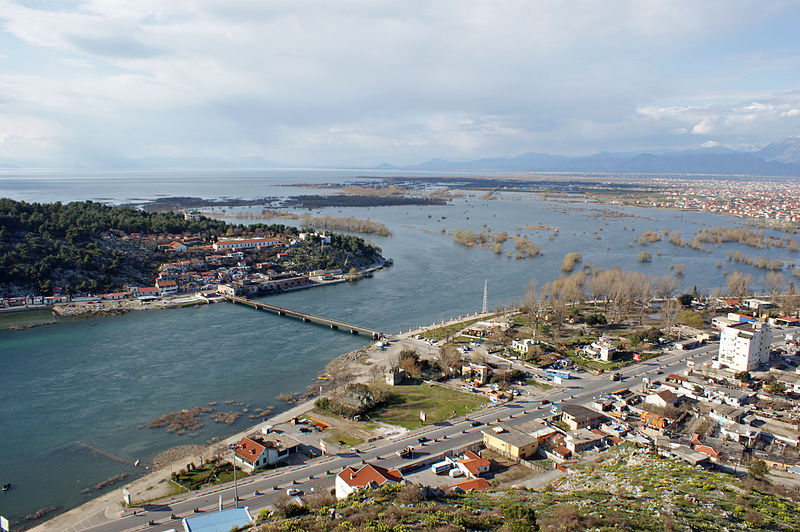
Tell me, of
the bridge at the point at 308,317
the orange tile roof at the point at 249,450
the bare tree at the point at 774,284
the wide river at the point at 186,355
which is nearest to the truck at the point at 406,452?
the orange tile roof at the point at 249,450

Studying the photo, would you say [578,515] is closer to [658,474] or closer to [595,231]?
[658,474]

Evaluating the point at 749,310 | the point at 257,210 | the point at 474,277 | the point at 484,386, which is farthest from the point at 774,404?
the point at 257,210

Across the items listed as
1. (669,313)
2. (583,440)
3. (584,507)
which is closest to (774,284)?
(669,313)

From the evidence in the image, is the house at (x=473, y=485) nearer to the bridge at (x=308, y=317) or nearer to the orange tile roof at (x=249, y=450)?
the orange tile roof at (x=249, y=450)

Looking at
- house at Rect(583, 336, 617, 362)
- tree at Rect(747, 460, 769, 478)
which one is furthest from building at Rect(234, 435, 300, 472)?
house at Rect(583, 336, 617, 362)

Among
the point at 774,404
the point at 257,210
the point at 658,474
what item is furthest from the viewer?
the point at 257,210

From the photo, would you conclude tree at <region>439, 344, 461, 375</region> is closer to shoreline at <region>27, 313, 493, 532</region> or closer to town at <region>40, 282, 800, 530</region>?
town at <region>40, 282, 800, 530</region>
